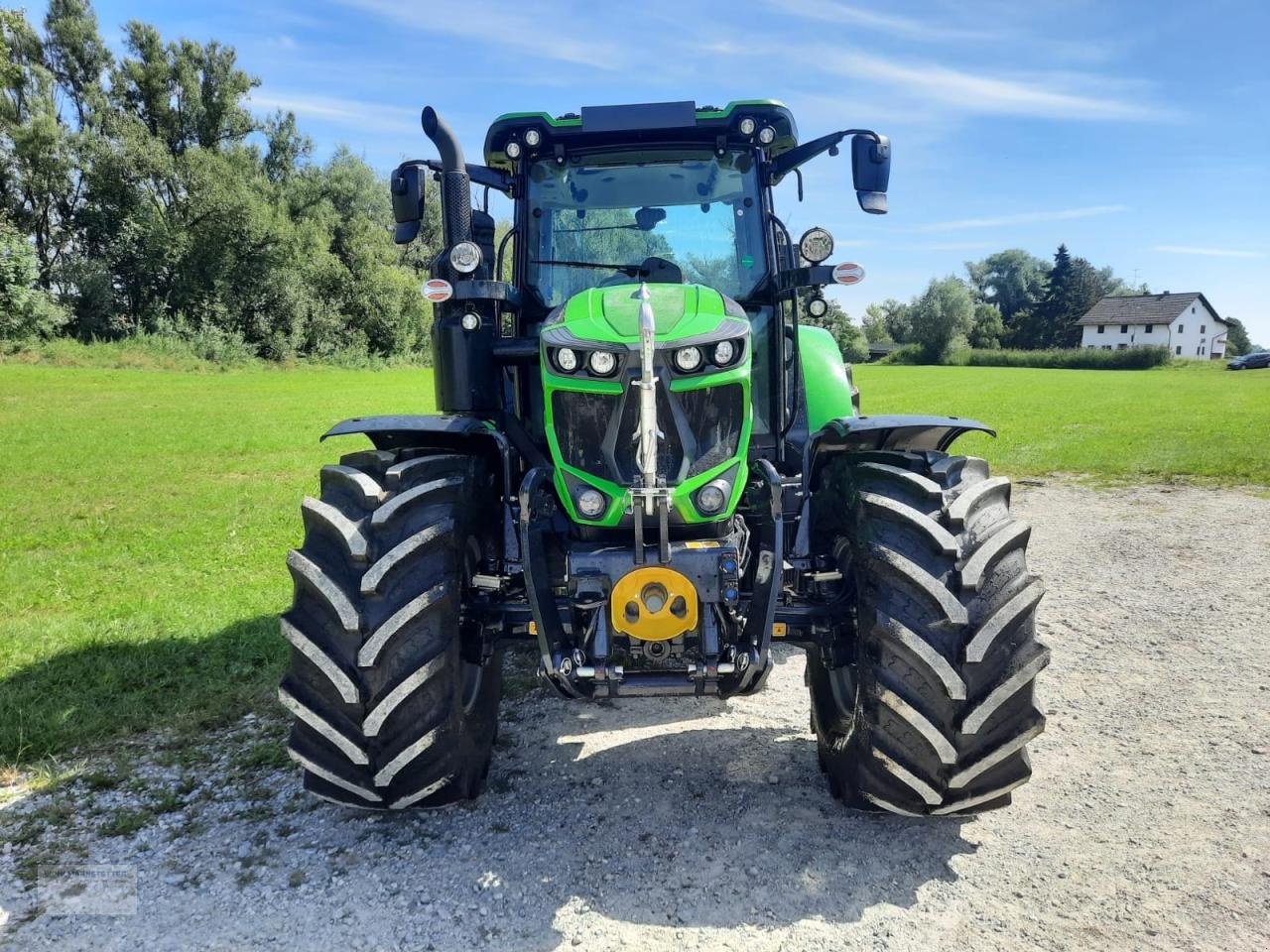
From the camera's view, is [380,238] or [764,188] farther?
[380,238]

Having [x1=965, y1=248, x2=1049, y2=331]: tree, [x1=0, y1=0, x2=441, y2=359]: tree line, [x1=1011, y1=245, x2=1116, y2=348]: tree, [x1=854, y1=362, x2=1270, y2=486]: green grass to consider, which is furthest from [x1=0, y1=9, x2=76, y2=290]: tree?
[x1=965, y1=248, x2=1049, y2=331]: tree

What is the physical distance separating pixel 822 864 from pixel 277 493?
9431 mm

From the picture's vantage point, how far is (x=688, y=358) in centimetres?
349

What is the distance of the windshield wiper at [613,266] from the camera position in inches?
175

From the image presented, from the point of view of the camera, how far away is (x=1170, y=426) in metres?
18.1

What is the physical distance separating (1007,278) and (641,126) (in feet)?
390

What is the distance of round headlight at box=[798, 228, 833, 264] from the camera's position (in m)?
4.26

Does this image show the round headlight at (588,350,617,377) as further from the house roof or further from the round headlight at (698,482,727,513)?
the house roof

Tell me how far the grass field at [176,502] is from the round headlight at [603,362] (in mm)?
2802

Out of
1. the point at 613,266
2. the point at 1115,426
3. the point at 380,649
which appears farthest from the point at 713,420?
the point at 1115,426

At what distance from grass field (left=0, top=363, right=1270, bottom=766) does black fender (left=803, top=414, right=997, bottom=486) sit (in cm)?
315

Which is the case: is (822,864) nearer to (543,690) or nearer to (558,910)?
(558,910)

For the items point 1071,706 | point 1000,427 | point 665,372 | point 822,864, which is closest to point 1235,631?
point 1071,706

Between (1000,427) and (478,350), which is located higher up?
(478,350)
